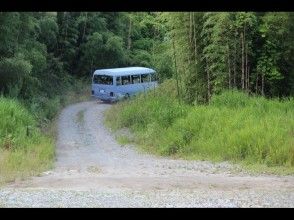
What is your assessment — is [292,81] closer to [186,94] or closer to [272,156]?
[186,94]

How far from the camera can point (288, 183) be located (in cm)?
670

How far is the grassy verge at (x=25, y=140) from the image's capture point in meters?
7.73

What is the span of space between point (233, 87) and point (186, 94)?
1.81m

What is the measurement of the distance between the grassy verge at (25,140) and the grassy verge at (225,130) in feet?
6.99

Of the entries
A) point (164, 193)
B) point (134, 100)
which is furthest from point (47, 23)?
point (164, 193)

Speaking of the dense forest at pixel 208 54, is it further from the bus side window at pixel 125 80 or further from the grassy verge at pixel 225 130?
the bus side window at pixel 125 80

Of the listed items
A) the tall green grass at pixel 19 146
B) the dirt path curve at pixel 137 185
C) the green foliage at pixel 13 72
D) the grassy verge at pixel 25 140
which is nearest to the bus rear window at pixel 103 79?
the grassy verge at pixel 25 140

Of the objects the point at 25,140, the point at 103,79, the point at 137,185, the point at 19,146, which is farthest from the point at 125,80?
the point at 137,185

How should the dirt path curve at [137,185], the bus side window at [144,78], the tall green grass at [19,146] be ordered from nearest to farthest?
the dirt path curve at [137,185]
the tall green grass at [19,146]
the bus side window at [144,78]

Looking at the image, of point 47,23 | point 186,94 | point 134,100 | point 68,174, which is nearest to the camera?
point 68,174

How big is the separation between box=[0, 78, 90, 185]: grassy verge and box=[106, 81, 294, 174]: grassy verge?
6.99ft

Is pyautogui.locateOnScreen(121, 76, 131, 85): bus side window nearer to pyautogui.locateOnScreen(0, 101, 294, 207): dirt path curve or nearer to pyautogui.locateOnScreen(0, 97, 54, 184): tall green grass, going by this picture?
pyautogui.locateOnScreen(0, 97, 54, 184): tall green grass

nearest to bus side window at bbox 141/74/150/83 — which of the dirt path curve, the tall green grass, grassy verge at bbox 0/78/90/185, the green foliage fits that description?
grassy verge at bbox 0/78/90/185

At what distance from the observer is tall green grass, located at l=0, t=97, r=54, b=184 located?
7680 mm
